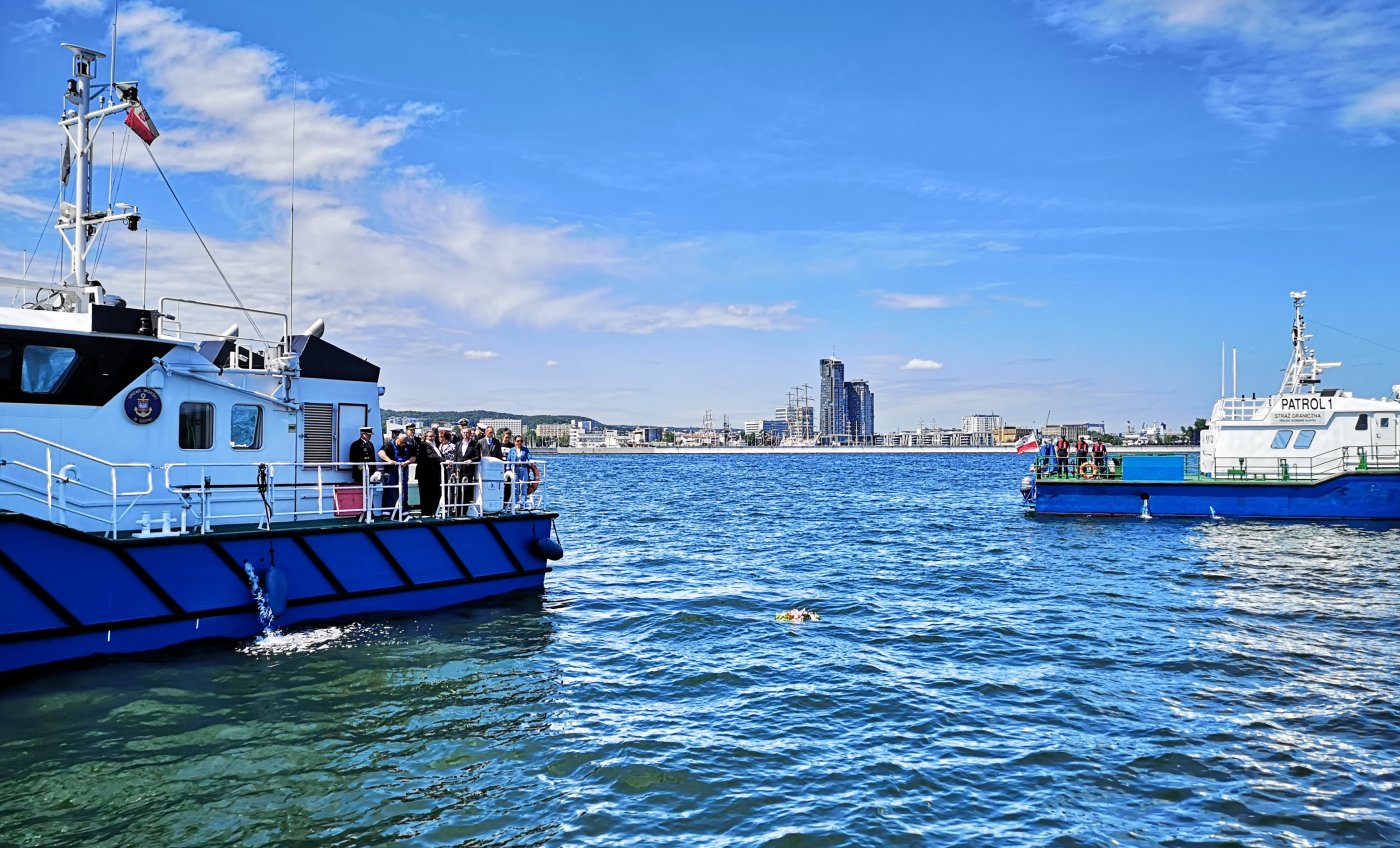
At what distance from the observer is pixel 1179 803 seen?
7.40 m

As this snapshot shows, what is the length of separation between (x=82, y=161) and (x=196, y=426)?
4643 mm

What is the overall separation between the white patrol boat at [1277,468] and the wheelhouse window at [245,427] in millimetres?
28072

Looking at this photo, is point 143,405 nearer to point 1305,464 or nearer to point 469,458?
point 469,458

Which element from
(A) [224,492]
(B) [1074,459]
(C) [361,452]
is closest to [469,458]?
(C) [361,452]

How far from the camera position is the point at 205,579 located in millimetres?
11648

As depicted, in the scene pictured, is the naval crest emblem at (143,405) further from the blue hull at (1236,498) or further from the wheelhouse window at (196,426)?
the blue hull at (1236,498)

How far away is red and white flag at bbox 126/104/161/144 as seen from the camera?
45.1 feet

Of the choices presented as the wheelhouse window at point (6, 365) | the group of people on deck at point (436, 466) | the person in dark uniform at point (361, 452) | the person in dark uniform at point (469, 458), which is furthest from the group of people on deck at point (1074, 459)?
the wheelhouse window at point (6, 365)

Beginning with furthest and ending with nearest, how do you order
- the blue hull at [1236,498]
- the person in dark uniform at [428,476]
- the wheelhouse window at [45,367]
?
the blue hull at [1236,498] → the person in dark uniform at [428,476] → the wheelhouse window at [45,367]

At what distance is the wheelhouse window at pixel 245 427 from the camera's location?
13773mm

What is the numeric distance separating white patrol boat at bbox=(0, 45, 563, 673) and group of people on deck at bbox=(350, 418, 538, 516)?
109 millimetres

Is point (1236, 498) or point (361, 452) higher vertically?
point (361, 452)

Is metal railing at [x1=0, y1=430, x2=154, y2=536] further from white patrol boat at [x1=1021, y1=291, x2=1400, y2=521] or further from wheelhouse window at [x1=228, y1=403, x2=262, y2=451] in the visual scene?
white patrol boat at [x1=1021, y1=291, x2=1400, y2=521]

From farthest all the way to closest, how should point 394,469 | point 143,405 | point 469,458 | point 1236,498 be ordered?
1. point 1236,498
2. point 469,458
3. point 394,469
4. point 143,405
